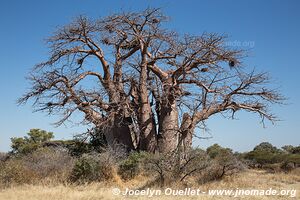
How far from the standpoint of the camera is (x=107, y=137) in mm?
14234

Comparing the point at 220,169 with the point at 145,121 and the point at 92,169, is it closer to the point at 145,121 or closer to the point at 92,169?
the point at 92,169

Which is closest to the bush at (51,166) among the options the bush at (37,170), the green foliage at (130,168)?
the bush at (37,170)

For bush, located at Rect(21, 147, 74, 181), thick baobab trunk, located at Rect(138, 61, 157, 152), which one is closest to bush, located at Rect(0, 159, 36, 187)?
bush, located at Rect(21, 147, 74, 181)

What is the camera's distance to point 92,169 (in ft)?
34.7

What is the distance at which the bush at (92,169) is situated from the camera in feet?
34.7

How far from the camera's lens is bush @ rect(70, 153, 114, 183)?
10.6m

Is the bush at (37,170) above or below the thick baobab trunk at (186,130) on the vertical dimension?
below

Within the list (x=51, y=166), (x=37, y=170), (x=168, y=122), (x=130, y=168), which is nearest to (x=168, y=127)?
(x=168, y=122)

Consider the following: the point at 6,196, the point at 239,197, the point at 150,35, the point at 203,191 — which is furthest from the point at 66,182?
the point at 150,35

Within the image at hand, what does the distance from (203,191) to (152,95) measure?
5.96 metres

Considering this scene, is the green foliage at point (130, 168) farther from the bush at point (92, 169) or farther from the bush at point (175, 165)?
the bush at point (175, 165)

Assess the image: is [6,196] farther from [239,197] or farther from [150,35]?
[150,35]

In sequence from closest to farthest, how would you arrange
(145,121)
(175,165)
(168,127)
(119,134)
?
(175,165) < (168,127) < (145,121) < (119,134)

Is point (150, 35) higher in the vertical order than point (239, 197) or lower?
higher
